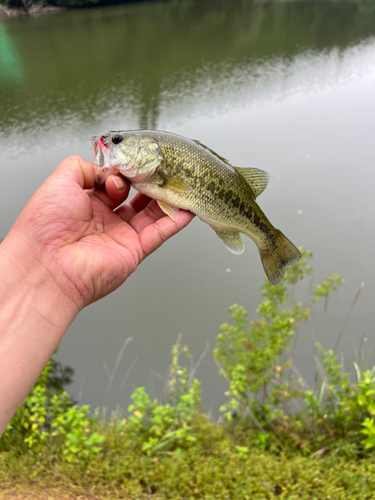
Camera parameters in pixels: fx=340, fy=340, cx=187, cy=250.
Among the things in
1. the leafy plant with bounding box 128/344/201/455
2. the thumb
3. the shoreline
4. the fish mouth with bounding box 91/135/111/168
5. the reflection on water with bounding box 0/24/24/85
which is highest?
the shoreline

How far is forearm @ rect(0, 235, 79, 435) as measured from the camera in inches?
61.1

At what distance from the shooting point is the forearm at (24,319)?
61.1 inches

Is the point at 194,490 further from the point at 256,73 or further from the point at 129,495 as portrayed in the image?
the point at 256,73

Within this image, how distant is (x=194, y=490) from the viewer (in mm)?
2588

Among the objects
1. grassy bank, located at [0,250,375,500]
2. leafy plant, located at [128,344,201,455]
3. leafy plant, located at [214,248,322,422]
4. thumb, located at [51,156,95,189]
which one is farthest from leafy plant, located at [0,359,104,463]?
thumb, located at [51,156,95,189]

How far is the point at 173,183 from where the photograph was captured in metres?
2.08

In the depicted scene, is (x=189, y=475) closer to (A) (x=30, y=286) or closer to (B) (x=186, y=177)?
(A) (x=30, y=286)

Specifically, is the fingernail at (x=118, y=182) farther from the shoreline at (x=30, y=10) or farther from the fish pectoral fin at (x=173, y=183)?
the shoreline at (x=30, y=10)

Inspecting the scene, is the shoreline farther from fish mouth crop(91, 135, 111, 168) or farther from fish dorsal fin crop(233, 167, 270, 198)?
fish dorsal fin crop(233, 167, 270, 198)

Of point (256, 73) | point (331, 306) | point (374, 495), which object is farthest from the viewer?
→ point (256, 73)

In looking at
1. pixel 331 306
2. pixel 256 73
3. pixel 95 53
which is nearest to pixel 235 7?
pixel 95 53

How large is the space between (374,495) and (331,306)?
2.79 metres

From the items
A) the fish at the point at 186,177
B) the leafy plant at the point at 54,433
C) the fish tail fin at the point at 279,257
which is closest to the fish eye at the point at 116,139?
the fish at the point at 186,177

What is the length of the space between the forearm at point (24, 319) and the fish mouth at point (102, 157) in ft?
2.04
